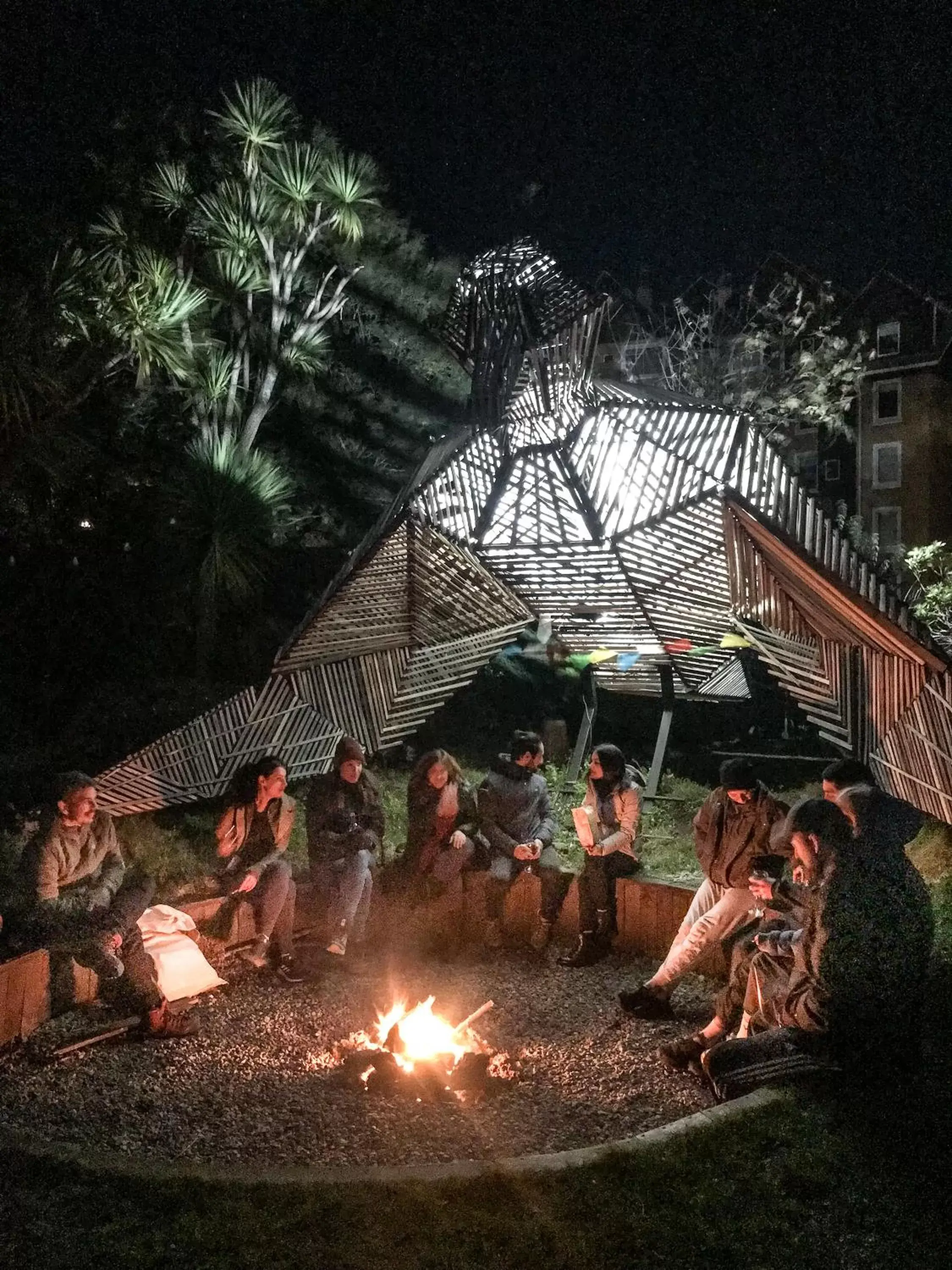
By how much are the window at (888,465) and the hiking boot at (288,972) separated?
27059 mm

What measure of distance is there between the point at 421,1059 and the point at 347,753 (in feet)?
7.65

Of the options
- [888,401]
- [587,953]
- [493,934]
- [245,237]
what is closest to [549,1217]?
[587,953]

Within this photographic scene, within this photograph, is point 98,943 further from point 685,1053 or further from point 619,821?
point 619,821

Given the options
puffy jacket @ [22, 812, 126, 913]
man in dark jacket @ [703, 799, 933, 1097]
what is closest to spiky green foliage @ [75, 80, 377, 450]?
puffy jacket @ [22, 812, 126, 913]

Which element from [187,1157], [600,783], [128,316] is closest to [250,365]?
[128,316]

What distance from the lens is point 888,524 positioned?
29359 millimetres

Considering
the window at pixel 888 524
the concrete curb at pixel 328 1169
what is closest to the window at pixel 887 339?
the window at pixel 888 524

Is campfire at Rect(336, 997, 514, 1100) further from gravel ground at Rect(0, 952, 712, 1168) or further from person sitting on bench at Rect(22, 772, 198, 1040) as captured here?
person sitting on bench at Rect(22, 772, 198, 1040)

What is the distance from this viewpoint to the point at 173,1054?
4.88 m

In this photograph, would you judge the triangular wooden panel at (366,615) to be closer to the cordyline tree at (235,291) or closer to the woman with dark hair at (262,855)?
the woman with dark hair at (262,855)

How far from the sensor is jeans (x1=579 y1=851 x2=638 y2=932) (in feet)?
20.4

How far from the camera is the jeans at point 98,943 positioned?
16.7 ft

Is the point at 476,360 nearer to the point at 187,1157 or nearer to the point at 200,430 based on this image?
the point at 187,1157

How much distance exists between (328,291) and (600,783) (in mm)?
11558
